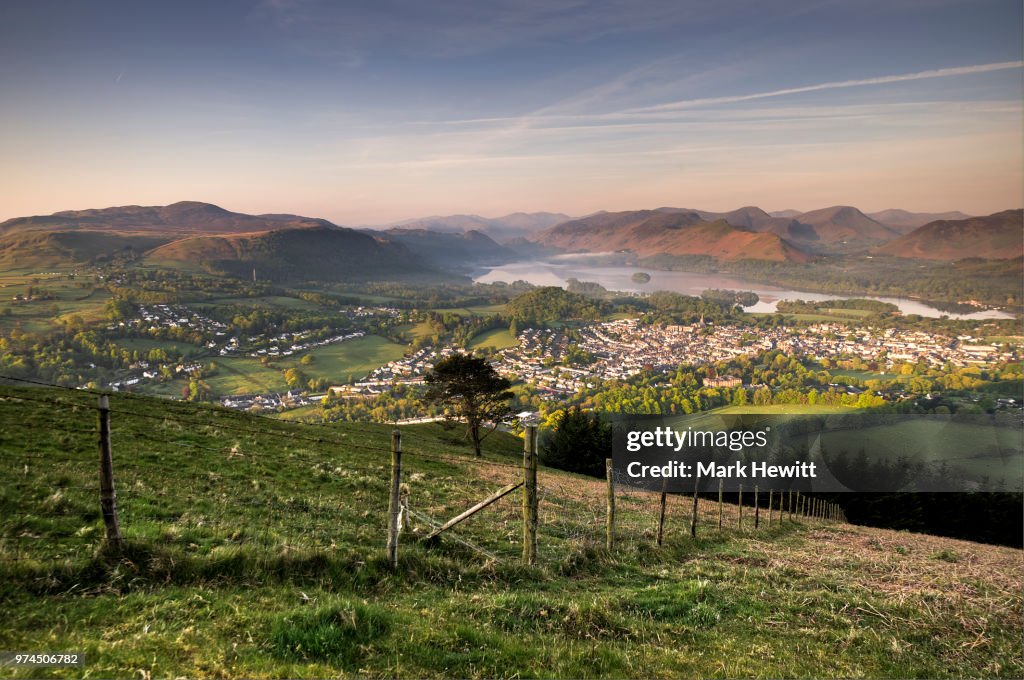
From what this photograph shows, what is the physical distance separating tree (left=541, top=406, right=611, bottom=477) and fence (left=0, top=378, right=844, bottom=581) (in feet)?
97.9

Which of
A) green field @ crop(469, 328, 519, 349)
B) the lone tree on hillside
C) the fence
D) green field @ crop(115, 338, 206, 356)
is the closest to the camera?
the fence

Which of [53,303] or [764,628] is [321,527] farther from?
[53,303]

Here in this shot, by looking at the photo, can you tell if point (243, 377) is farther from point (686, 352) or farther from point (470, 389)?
point (686, 352)

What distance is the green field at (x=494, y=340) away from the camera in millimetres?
177375

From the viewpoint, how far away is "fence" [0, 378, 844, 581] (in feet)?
26.1

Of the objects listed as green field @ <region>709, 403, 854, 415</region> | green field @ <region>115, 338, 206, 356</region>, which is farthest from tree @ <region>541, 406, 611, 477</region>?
green field @ <region>115, 338, 206, 356</region>

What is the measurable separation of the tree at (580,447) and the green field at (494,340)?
11952cm

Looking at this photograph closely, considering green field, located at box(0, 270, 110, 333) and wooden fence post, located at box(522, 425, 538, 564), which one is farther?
green field, located at box(0, 270, 110, 333)

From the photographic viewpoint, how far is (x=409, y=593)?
7898 mm

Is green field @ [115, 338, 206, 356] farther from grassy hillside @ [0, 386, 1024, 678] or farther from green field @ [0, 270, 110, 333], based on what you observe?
grassy hillside @ [0, 386, 1024, 678]

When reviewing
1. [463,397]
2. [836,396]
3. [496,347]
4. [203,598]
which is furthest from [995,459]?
[496,347]

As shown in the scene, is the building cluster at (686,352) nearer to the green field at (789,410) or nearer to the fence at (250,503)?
the green field at (789,410)

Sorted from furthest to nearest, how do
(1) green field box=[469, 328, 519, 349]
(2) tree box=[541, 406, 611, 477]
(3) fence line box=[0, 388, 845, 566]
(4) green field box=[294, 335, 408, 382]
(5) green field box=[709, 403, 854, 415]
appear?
(1) green field box=[469, 328, 519, 349] < (4) green field box=[294, 335, 408, 382] < (5) green field box=[709, 403, 854, 415] < (2) tree box=[541, 406, 611, 477] < (3) fence line box=[0, 388, 845, 566]

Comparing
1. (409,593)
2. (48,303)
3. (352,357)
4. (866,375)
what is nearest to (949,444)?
(866,375)
